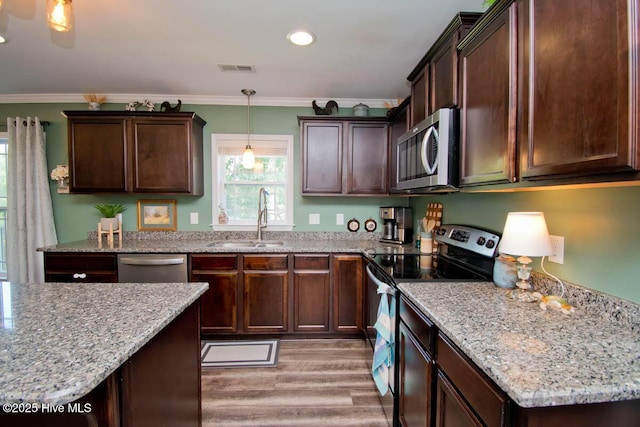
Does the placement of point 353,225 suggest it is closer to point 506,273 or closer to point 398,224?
point 398,224

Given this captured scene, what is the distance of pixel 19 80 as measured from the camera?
292 centimetres

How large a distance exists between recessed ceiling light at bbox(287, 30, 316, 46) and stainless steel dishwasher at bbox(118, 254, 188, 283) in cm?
205

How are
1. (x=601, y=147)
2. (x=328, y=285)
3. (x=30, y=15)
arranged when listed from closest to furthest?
(x=601, y=147)
(x=30, y=15)
(x=328, y=285)

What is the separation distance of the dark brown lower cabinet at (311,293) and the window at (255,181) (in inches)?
29.2

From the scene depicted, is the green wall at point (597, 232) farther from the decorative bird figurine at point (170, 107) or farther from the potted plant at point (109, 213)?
the potted plant at point (109, 213)

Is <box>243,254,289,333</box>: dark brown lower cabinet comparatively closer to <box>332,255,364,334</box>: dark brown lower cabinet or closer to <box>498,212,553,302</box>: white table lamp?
<box>332,255,364,334</box>: dark brown lower cabinet

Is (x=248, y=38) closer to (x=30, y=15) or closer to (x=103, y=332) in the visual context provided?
(x=30, y=15)

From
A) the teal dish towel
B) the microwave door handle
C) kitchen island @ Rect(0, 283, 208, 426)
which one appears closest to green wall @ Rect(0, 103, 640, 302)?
the microwave door handle

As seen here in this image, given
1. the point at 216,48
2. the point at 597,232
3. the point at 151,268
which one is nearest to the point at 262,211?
the point at 151,268

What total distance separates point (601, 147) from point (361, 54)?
196cm

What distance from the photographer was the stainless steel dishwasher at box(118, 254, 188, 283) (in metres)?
2.73

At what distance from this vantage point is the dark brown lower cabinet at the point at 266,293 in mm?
2820

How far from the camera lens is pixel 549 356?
85 centimetres

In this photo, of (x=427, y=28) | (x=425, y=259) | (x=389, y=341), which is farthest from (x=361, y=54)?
(x=389, y=341)
